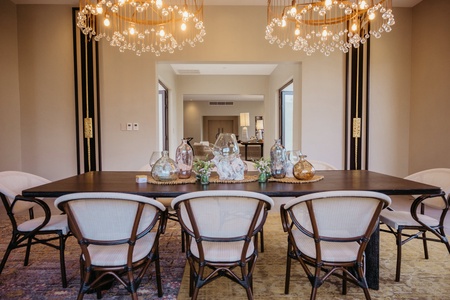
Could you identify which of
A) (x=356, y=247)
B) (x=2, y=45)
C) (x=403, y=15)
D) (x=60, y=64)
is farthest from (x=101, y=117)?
(x=403, y=15)

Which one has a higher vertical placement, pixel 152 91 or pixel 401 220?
pixel 152 91

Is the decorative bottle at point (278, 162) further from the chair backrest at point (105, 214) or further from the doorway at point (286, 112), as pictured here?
the doorway at point (286, 112)

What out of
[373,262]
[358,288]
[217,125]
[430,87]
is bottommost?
[358,288]

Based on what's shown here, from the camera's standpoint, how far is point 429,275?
7.09ft

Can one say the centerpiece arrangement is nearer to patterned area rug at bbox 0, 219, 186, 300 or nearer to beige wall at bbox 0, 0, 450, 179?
patterned area rug at bbox 0, 219, 186, 300

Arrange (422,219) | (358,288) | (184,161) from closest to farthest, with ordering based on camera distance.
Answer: (358,288), (422,219), (184,161)

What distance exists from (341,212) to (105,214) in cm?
123

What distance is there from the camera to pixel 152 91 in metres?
4.37

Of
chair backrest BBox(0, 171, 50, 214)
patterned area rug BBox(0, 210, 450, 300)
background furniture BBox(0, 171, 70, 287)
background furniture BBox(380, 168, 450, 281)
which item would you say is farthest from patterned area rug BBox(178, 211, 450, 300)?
chair backrest BBox(0, 171, 50, 214)

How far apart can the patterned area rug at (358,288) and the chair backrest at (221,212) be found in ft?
2.15

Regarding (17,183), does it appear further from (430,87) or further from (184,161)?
(430,87)

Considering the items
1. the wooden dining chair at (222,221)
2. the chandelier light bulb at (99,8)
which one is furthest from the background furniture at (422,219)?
the chandelier light bulb at (99,8)

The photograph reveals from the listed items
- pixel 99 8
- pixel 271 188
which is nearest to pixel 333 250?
pixel 271 188

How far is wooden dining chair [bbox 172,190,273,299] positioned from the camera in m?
1.45
